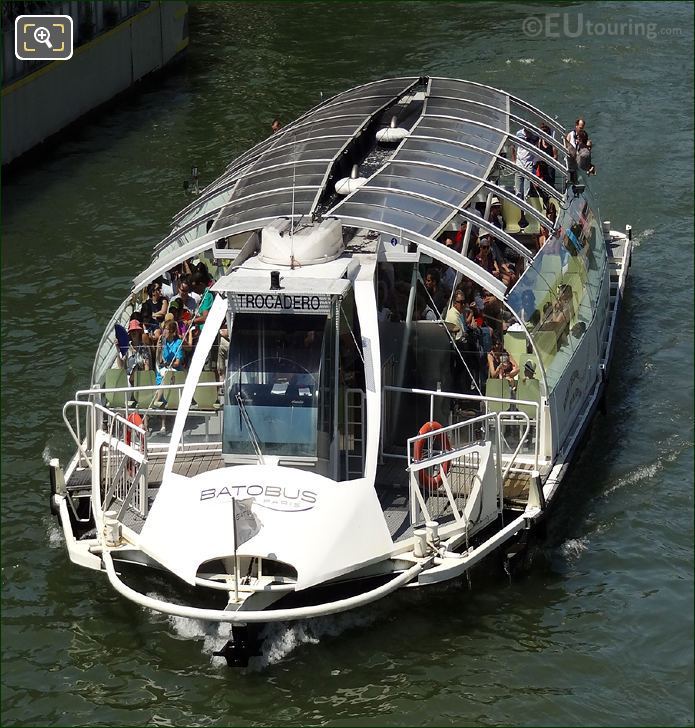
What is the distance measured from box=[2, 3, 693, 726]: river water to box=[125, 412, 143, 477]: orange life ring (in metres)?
1.82

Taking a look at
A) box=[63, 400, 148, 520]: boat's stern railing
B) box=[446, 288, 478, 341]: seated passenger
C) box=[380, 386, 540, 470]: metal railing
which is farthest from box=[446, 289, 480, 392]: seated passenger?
box=[63, 400, 148, 520]: boat's stern railing

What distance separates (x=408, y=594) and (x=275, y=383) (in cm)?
380

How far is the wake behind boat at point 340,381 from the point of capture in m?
20.7

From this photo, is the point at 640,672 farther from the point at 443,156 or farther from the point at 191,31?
the point at 191,31

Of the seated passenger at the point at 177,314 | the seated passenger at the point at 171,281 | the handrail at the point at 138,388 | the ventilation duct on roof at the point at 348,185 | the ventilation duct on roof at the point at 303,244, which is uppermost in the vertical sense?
the ventilation duct on roof at the point at 348,185

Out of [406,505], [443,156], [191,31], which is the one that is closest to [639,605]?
[406,505]

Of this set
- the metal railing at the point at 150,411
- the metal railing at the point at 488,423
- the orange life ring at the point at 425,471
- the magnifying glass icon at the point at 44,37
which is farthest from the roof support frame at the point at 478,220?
the magnifying glass icon at the point at 44,37

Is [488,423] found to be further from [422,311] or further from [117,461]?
[117,461]

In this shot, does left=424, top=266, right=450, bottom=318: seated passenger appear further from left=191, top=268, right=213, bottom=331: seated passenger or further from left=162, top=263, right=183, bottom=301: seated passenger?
left=162, top=263, right=183, bottom=301: seated passenger

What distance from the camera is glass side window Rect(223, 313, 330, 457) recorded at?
2173 centimetres

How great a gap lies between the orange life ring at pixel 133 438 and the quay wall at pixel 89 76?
2158cm

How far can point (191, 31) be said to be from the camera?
59062 mm

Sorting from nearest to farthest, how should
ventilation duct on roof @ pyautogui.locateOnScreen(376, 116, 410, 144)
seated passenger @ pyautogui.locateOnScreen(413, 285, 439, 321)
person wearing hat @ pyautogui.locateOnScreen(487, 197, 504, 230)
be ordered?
seated passenger @ pyautogui.locateOnScreen(413, 285, 439, 321) → person wearing hat @ pyautogui.locateOnScreen(487, 197, 504, 230) → ventilation duct on roof @ pyautogui.locateOnScreen(376, 116, 410, 144)

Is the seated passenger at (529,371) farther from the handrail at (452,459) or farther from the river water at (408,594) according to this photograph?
the river water at (408,594)
